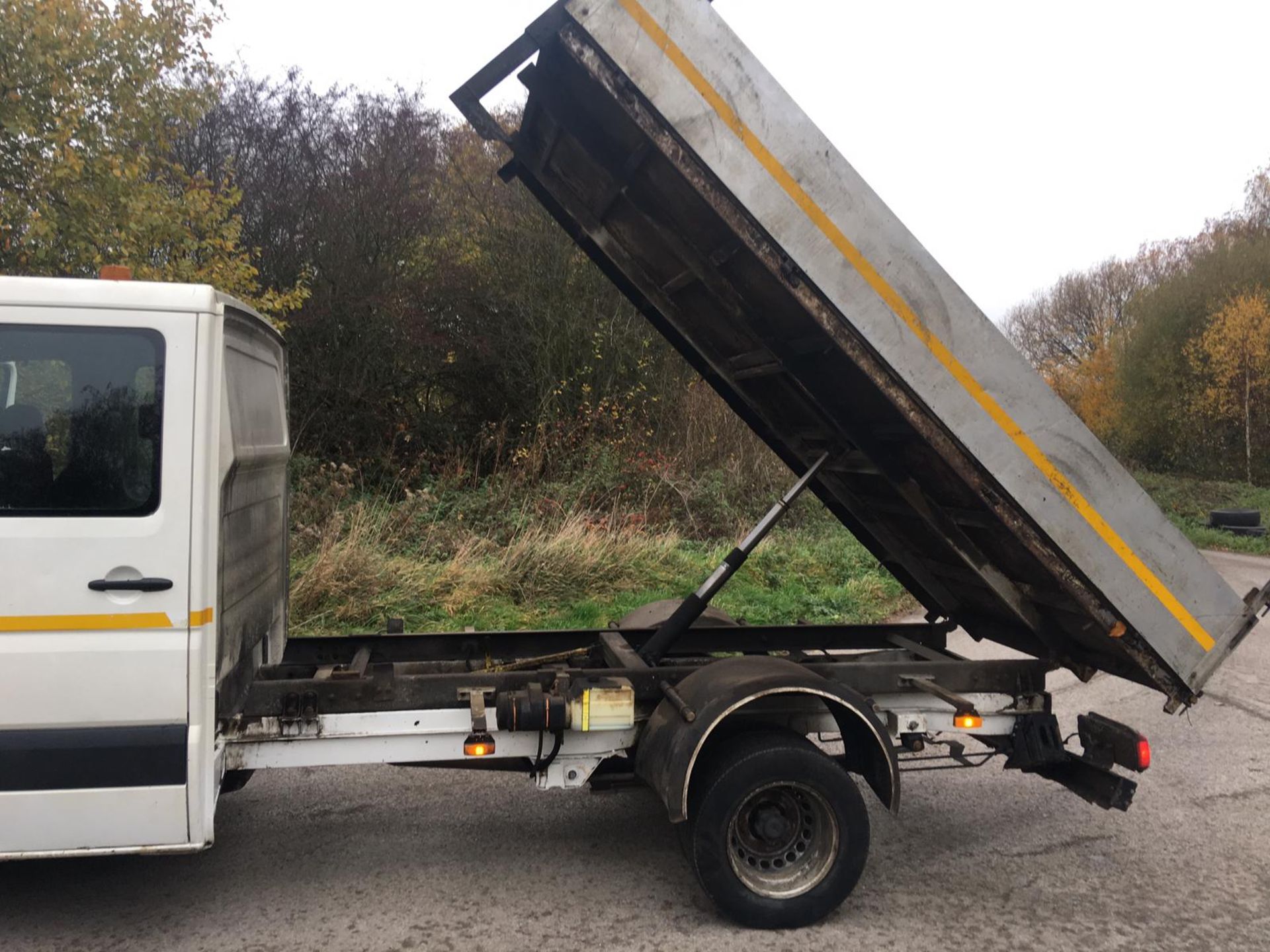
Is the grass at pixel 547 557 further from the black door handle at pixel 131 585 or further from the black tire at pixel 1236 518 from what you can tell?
the black tire at pixel 1236 518

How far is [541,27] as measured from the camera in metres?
3.20

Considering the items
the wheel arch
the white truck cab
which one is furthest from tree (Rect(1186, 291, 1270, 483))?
the white truck cab

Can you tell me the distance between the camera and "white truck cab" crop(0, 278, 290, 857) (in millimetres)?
3160

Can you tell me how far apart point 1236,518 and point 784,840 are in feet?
60.0

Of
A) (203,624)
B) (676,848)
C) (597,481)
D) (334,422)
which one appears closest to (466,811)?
(676,848)

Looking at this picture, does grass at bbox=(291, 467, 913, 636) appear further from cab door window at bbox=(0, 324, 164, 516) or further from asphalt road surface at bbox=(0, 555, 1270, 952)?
cab door window at bbox=(0, 324, 164, 516)

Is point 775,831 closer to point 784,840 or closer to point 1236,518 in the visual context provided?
point 784,840

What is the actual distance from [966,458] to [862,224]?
0.91 meters

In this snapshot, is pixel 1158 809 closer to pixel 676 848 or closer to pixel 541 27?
pixel 676 848

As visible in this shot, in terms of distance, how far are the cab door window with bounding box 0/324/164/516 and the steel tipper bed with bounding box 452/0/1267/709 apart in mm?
1556

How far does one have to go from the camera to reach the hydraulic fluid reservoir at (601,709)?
3.71 m

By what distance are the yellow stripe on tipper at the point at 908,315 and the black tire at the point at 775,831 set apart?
52.8 inches

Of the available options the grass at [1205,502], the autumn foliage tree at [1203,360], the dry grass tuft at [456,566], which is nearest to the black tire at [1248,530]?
the grass at [1205,502]

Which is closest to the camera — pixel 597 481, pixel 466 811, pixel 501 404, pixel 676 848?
pixel 676 848
